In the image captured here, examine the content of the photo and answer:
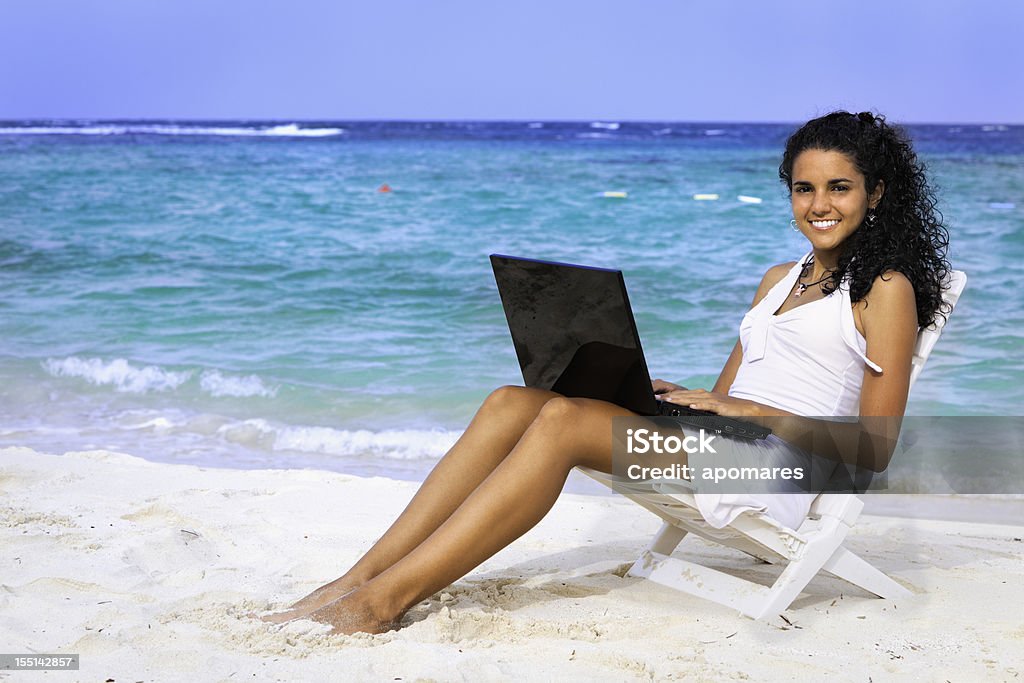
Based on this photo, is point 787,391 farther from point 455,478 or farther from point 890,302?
point 455,478

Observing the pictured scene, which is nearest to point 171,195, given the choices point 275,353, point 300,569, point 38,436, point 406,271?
point 406,271

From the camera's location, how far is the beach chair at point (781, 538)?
283 centimetres

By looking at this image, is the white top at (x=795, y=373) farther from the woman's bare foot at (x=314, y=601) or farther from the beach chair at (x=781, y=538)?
the woman's bare foot at (x=314, y=601)

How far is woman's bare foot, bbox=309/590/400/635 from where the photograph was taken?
2725 mm

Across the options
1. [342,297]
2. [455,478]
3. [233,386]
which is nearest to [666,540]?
[455,478]

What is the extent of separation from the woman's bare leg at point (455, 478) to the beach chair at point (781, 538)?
24 cm

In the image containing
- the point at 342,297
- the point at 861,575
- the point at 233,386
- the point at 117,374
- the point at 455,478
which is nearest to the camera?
the point at 455,478

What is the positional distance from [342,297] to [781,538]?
23.6 feet

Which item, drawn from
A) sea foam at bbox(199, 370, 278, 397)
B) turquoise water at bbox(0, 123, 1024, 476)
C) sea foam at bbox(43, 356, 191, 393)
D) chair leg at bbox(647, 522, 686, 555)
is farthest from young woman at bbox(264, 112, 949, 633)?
sea foam at bbox(43, 356, 191, 393)

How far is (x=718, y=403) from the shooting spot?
2.89 metres

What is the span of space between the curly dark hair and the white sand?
88 cm

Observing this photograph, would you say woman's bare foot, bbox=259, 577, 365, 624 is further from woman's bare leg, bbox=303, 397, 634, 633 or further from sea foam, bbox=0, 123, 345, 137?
sea foam, bbox=0, 123, 345, 137

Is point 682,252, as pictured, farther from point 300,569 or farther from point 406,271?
point 300,569

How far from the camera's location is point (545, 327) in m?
2.96
